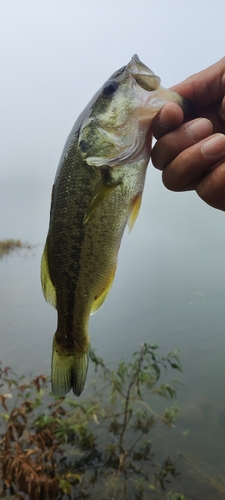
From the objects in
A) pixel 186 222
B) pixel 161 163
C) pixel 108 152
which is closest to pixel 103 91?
pixel 108 152

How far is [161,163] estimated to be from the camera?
1.48 meters

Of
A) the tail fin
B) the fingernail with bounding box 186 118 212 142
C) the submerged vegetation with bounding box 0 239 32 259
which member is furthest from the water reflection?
the submerged vegetation with bounding box 0 239 32 259

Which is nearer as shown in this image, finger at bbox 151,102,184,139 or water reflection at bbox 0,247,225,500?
finger at bbox 151,102,184,139

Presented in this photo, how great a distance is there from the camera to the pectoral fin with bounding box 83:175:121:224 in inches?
47.9

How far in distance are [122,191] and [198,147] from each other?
348 millimetres

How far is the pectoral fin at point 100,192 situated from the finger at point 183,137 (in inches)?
11.3

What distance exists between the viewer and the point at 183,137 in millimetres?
1354

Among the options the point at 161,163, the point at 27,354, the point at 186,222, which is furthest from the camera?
the point at 186,222

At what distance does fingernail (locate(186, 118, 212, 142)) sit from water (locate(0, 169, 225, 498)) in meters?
2.71

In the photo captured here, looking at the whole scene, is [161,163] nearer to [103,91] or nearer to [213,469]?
[103,91]

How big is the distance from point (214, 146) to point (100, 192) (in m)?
0.47

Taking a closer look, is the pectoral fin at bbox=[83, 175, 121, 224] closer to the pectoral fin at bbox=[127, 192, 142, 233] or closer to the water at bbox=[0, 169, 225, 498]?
the pectoral fin at bbox=[127, 192, 142, 233]

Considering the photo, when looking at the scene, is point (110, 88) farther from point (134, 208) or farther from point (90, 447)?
point (90, 447)

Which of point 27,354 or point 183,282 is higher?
point 27,354
